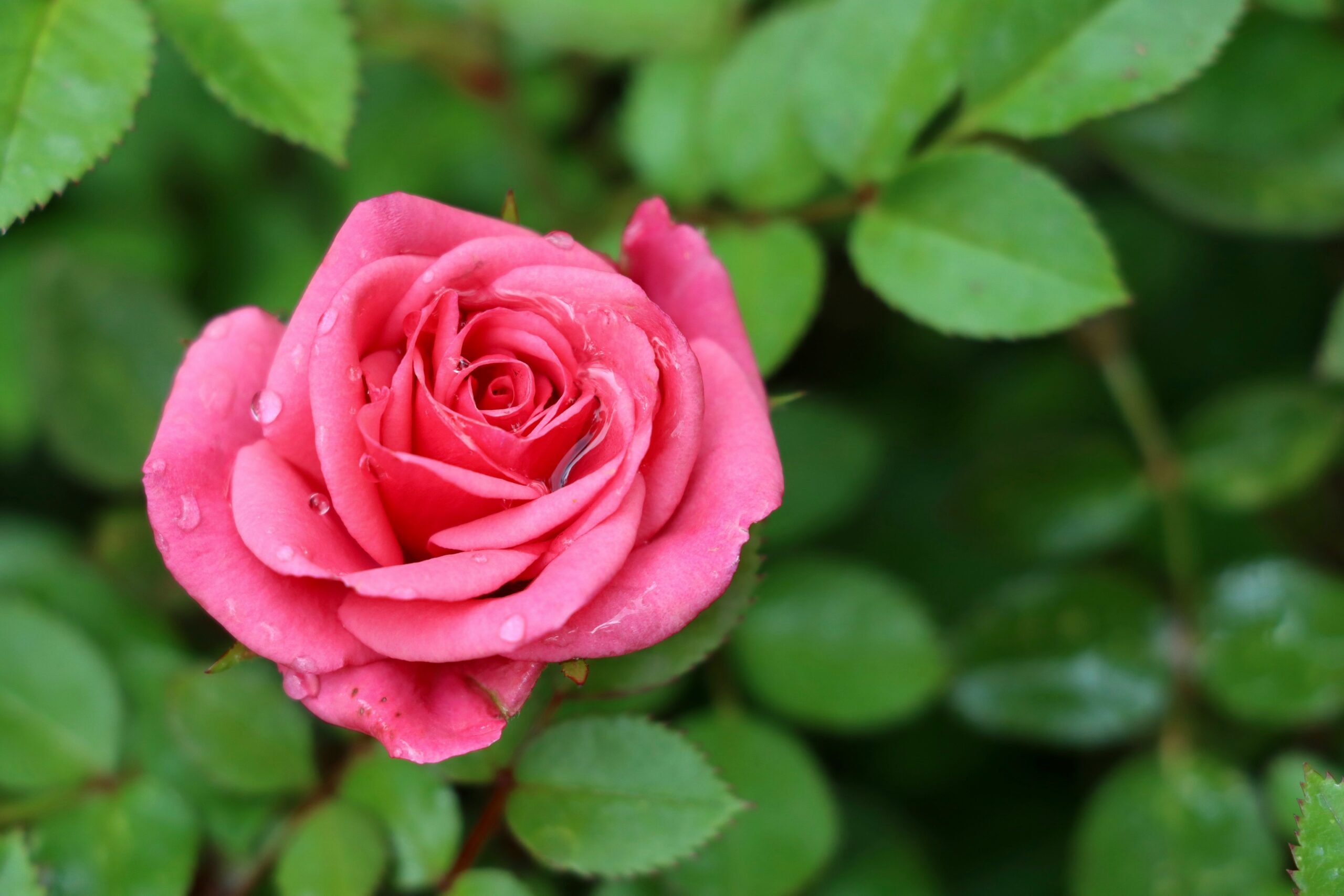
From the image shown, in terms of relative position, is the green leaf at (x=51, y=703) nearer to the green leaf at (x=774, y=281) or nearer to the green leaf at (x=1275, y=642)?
the green leaf at (x=774, y=281)

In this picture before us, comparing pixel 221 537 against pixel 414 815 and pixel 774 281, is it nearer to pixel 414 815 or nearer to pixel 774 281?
pixel 414 815

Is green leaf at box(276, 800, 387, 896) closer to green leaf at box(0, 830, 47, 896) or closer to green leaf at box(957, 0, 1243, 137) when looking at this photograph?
green leaf at box(0, 830, 47, 896)

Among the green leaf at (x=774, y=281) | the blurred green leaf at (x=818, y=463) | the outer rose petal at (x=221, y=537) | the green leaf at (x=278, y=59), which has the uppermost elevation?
the green leaf at (x=278, y=59)

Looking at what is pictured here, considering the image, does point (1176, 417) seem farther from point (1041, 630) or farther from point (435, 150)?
point (435, 150)

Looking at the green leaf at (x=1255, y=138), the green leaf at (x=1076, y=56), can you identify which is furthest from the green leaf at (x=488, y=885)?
the green leaf at (x=1255, y=138)

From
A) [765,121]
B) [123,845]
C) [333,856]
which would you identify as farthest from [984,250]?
[123,845]

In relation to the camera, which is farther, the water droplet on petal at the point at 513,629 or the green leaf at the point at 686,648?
the green leaf at the point at 686,648
